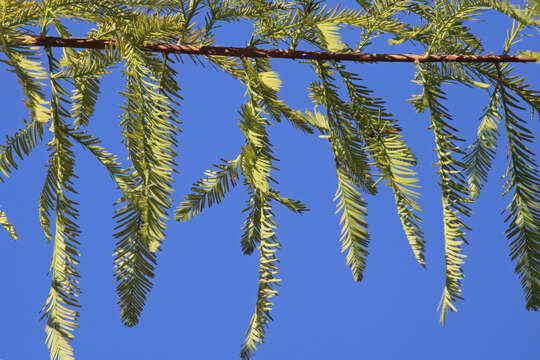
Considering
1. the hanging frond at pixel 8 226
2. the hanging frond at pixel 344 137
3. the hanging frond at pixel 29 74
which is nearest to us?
the hanging frond at pixel 29 74

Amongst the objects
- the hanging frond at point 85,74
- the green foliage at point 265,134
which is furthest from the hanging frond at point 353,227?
the hanging frond at point 85,74

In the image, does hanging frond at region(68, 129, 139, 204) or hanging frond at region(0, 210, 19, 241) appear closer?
hanging frond at region(68, 129, 139, 204)

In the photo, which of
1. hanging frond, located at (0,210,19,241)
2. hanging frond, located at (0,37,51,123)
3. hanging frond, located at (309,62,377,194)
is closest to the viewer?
hanging frond, located at (0,37,51,123)

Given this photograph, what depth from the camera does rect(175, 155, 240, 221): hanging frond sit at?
1.43m

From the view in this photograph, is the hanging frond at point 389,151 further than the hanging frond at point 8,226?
No

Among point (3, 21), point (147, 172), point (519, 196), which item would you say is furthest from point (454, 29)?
point (3, 21)

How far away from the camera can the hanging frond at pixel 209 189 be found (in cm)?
143

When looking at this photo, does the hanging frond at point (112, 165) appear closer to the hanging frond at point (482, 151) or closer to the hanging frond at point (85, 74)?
the hanging frond at point (85, 74)

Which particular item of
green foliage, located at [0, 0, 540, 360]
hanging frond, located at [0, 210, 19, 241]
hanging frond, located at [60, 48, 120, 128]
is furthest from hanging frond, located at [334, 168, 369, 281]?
hanging frond, located at [0, 210, 19, 241]

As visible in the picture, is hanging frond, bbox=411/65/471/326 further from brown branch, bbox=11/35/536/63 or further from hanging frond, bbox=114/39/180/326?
hanging frond, bbox=114/39/180/326

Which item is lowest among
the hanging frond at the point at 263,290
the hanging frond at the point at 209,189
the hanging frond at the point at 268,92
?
the hanging frond at the point at 263,290

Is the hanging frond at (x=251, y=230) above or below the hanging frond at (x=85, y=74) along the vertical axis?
below

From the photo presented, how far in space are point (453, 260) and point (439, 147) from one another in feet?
0.86

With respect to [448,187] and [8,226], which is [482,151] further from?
[8,226]
